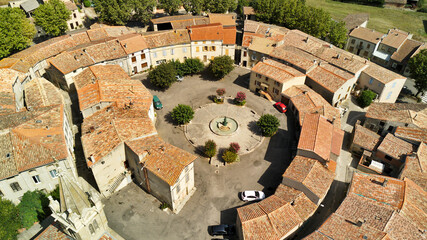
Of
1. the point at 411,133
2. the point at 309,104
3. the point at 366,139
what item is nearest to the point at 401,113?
the point at 411,133

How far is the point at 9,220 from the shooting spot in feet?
123

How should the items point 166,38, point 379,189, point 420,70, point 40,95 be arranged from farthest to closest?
point 166,38 → point 420,70 → point 40,95 → point 379,189

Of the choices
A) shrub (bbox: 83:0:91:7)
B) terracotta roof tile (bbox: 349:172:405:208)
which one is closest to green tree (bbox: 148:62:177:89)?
terracotta roof tile (bbox: 349:172:405:208)

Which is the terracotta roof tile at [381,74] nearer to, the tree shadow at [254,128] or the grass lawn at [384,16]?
the tree shadow at [254,128]

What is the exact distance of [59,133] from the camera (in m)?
44.8

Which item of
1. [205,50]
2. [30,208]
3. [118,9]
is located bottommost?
[30,208]

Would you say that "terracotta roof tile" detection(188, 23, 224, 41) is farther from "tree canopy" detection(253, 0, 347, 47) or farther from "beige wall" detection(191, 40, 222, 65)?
"tree canopy" detection(253, 0, 347, 47)

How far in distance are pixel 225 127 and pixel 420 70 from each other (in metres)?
50.8

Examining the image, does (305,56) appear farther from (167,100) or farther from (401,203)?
(401,203)

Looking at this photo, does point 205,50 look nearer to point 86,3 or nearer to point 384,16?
point 86,3

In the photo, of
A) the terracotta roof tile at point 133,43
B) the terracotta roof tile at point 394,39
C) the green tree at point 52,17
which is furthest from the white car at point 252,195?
the green tree at point 52,17

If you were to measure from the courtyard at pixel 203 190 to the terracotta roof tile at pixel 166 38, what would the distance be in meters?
16.9

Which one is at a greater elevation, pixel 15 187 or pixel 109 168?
pixel 15 187

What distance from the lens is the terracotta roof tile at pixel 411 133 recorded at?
50.9 metres
